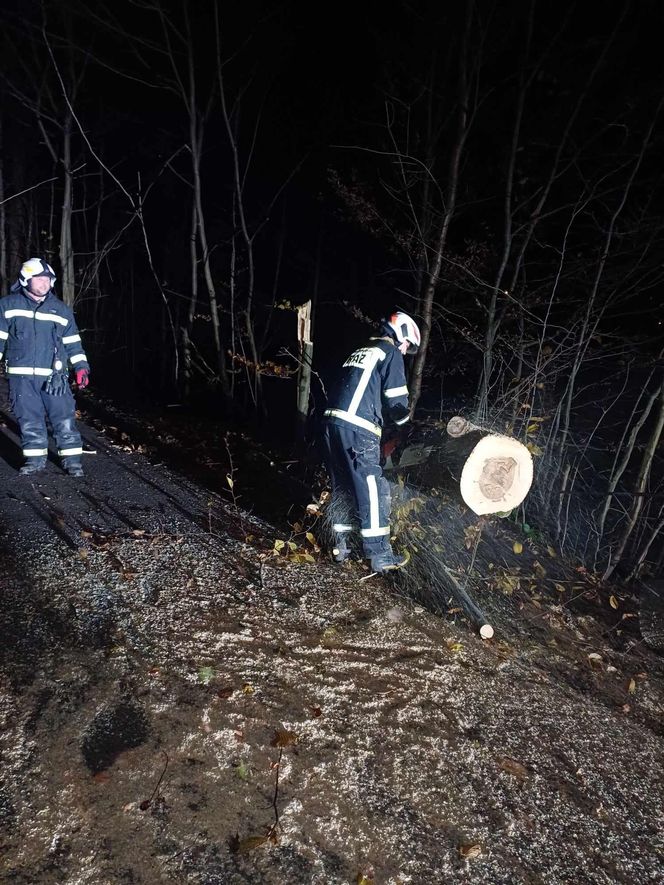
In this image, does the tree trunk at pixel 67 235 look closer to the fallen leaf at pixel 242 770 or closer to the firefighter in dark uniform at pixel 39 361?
the firefighter in dark uniform at pixel 39 361

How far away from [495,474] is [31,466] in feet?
14.5

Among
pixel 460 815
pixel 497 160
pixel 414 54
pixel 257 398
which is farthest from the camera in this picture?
pixel 257 398

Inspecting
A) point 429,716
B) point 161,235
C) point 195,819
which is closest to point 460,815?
point 429,716

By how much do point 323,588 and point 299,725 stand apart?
4.38ft

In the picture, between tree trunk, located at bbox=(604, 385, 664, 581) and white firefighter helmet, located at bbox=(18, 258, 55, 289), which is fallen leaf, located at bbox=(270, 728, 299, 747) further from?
white firefighter helmet, located at bbox=(18, 258, 55, 289)

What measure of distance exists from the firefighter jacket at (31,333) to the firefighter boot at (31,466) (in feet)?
→ 2.76

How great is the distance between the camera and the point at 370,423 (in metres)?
4.33

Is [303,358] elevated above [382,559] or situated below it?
above

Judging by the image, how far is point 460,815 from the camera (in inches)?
96.6

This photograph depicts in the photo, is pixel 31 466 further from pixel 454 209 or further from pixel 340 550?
pixel 454 209

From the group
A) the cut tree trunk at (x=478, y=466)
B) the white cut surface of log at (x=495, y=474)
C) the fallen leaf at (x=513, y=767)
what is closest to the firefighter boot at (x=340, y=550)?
the cut tree trunk at (x=478, y=466)

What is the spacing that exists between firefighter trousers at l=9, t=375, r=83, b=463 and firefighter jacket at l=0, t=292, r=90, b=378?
Answer: 0.13m

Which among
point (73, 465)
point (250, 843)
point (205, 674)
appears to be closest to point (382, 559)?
point (205, 674)

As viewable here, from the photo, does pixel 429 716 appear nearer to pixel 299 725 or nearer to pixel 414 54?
pixel 299 725
